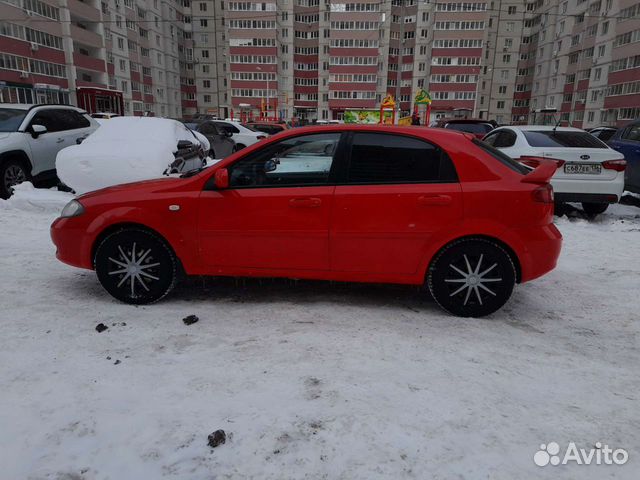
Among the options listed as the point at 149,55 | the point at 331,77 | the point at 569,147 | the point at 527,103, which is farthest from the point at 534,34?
the point at 569,147

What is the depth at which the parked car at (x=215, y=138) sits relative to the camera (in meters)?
16.0

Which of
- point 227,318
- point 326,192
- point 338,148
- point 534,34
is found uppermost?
point 534,34

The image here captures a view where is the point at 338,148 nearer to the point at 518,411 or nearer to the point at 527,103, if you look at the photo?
the point at 518,411

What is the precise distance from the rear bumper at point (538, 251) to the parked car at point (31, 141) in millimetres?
9034

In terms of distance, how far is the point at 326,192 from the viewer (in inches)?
152

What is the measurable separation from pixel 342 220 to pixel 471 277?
48.2 inches

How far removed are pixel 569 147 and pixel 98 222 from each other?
7.46 meters

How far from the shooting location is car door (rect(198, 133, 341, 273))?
12.7 ft

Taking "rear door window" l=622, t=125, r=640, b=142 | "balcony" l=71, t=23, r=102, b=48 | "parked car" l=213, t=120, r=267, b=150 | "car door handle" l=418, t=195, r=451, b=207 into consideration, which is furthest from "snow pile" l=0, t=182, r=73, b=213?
"balcony" l=71, t=23, r=102, b=48

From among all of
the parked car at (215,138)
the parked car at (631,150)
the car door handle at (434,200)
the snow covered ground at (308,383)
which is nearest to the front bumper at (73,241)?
the snow covered ground at (308,383)

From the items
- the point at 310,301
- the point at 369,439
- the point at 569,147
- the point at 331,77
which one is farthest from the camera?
the point at 331,77

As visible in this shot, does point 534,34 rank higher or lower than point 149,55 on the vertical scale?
higher

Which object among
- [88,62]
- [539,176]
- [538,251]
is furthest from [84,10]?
[538,251]

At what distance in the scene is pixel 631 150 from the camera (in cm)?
924
